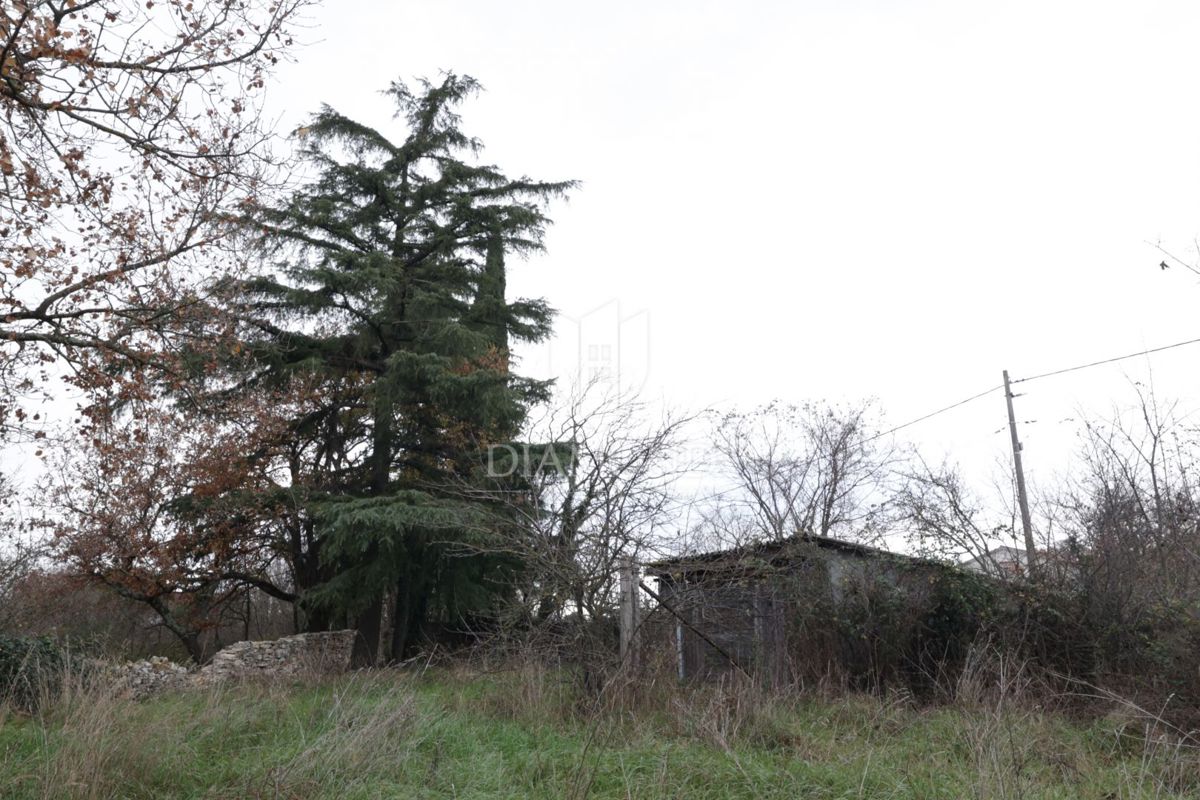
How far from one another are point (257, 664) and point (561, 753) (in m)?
9.48

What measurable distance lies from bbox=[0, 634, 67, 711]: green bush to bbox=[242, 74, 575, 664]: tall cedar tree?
5.01 metres

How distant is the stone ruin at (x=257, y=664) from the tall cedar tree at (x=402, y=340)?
650mm

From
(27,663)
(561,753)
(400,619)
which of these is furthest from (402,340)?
(561,753)

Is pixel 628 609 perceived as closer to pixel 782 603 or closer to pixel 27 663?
pixel 782 603

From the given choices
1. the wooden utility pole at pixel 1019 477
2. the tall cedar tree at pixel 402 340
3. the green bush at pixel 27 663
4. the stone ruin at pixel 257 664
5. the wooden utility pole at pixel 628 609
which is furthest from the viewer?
the tall cedar tree at pixel 402 340

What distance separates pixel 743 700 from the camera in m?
6.81

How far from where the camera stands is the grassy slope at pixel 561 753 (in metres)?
4.76

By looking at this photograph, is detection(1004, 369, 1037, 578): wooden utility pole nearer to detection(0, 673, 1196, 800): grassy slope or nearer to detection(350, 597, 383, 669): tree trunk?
detection(0, 673, 1196, 800): grassy slope

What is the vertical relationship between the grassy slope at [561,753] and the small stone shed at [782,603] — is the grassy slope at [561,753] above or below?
below

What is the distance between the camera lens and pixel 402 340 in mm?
17031

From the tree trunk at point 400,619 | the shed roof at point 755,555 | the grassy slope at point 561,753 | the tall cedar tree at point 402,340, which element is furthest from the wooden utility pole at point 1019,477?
the tree trunk at point 400,619

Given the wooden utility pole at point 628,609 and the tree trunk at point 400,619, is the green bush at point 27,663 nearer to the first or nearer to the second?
the wooden utility pole at point 628,609

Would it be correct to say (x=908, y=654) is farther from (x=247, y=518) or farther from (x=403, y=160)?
(x=403, y=160)

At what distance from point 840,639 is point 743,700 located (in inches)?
135
